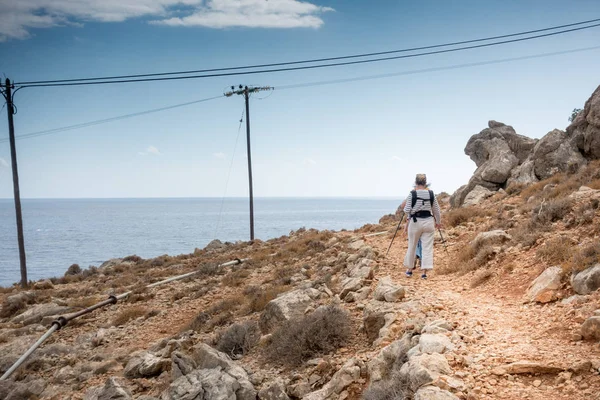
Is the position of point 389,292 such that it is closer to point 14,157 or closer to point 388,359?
point 388,359

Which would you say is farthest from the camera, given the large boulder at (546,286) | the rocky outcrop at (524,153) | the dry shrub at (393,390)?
the rocky outcrop at (524,153)

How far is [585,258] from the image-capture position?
784cm

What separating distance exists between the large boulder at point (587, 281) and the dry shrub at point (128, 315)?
14.0 metres

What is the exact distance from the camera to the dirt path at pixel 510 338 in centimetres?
493

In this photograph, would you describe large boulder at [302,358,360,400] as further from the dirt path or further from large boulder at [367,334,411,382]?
the dirt path

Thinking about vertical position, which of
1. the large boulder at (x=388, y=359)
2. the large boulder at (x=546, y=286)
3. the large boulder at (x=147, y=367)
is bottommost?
the large boulder at (x=147, y=367)

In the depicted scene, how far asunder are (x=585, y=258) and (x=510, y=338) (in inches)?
115

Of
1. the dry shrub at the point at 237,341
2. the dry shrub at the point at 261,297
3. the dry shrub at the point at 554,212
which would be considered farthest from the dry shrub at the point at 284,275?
the dry shrub at the point at 554,212

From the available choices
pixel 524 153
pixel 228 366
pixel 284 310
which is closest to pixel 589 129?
pixel 524 153

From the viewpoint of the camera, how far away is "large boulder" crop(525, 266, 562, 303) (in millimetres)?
7672

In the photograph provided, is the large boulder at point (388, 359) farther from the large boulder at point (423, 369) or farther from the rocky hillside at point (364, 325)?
the large boulder at point (423, 369)

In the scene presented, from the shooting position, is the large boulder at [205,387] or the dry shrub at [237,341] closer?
the large boulder at [205,387]

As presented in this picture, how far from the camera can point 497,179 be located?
25.3m

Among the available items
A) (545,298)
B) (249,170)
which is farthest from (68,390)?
(249,170)
